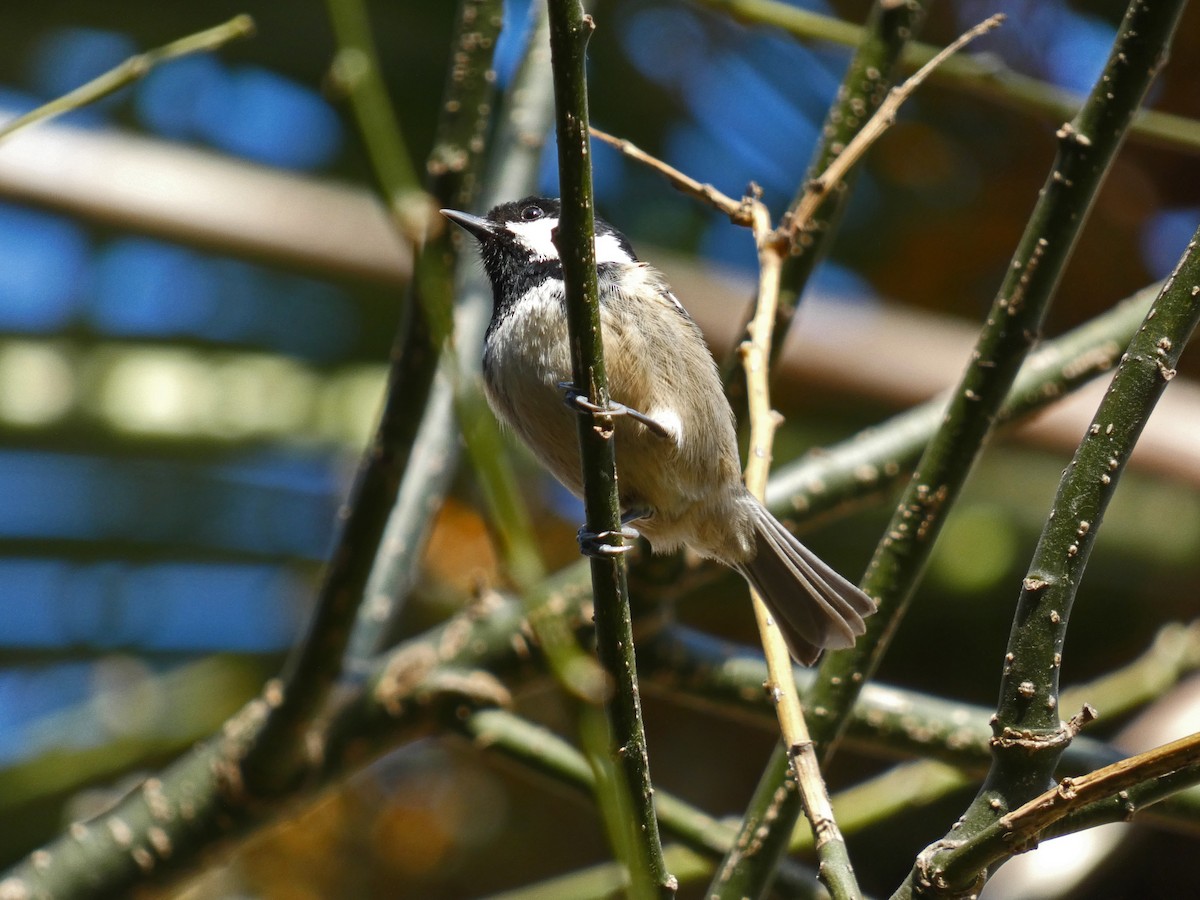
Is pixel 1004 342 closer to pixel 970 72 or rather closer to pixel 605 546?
pixel 605 546

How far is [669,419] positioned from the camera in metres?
2.21

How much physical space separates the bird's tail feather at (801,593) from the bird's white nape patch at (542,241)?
0.61 m

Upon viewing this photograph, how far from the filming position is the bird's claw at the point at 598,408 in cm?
132

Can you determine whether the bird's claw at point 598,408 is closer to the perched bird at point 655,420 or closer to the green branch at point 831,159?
the perched bird at point 655,420

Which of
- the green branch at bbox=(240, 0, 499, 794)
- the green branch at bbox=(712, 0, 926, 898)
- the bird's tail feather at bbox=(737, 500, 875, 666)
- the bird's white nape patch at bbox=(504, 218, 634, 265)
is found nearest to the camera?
the green branch at bbox=(712, 0, 926, 898)

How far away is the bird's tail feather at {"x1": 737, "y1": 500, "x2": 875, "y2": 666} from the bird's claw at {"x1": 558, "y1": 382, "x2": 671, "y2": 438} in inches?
10.5

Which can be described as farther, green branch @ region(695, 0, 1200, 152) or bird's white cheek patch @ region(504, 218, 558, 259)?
bird's white cheek patch @ region(504, 218, 558, 259)

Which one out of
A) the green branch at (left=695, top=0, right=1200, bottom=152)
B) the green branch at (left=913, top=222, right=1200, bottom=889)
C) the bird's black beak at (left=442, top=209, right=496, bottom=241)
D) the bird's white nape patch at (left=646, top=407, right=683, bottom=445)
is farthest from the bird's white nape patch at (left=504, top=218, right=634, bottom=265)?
the green branch at (left=913, top=222, right=1200, bottom=889)

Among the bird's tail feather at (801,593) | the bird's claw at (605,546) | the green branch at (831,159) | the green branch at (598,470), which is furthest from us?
the bird's tail feather at (801,593)

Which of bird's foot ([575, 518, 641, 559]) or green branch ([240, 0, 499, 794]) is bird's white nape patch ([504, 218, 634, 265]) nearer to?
green branch ([240, 0, 499, 794])

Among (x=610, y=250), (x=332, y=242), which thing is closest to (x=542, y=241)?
(x=610, y=250)

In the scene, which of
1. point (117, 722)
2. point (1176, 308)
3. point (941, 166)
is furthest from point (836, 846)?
point (941, 166)

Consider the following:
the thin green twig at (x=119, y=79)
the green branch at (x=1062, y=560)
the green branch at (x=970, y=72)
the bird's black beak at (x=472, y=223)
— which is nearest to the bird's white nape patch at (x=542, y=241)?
the bird's black beak at (x=472, y=223)

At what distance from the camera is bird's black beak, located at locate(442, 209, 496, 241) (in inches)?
79.2
